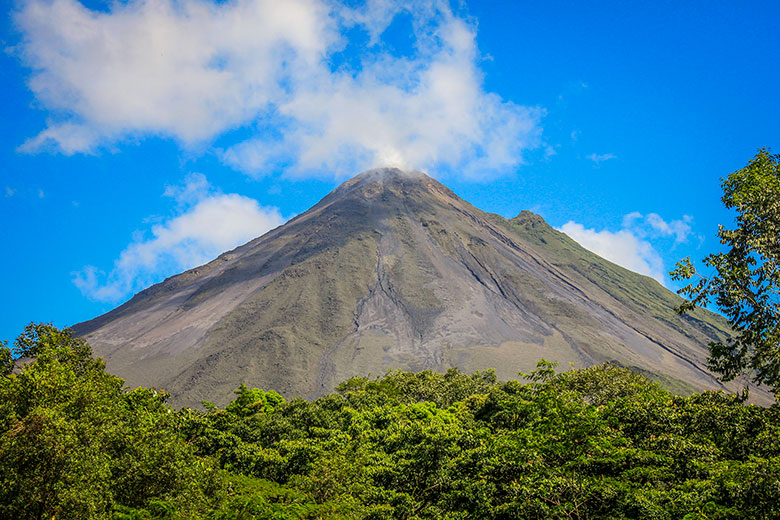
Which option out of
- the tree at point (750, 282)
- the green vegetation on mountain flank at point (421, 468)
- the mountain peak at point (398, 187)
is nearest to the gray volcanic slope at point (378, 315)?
the mountain peak at point (398, 187)

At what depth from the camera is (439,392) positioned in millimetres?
46781

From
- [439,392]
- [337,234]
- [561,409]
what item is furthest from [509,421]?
[337,234]

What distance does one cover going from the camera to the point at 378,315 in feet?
377

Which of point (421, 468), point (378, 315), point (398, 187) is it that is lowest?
point (421, 468)

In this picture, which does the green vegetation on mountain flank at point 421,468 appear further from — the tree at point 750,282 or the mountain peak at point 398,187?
the mountain peak at point 398,187

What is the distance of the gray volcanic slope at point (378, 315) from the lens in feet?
310

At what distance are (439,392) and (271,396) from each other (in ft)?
64.2

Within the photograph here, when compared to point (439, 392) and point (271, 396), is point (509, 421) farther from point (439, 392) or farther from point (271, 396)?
point (271, 396)

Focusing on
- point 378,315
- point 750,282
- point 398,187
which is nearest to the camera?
point 750,282

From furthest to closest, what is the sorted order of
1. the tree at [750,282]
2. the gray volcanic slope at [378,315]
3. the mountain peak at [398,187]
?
the mountain peak at [398,187]
the gray volcanic slope at [378,315]
the tree at [750,282]

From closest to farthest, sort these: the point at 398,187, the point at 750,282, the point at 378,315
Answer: the point at 750,282 → the point at 378,315 → the point at 398,187

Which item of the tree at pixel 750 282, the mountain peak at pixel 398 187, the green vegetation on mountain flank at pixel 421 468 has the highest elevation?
the mountain peak at pixel 398 187

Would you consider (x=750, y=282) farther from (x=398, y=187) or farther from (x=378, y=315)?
(x=398, y=187)

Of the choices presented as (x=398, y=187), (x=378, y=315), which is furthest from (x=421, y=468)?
(x=398, y=187)
